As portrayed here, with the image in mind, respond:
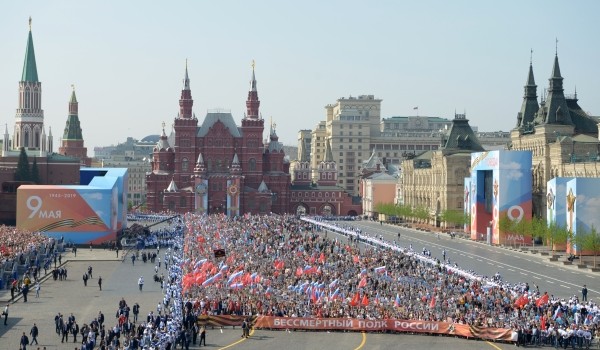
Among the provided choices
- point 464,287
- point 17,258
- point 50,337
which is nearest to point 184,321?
point 50,337

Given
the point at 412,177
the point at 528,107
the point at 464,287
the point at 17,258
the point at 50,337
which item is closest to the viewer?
the point at 50,337

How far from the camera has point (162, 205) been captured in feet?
459

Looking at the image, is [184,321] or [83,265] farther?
[83,265]

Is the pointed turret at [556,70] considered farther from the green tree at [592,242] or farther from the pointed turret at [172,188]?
the pointed turret at [172,188]

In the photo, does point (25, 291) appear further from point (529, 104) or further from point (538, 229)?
point (529, 104)

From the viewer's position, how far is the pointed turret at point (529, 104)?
364 ft

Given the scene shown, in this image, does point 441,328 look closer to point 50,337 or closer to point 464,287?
point 464,287

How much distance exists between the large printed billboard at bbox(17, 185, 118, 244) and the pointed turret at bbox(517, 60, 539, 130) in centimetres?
4722

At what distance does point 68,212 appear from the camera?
8344 centimetres

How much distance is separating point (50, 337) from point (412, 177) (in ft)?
324

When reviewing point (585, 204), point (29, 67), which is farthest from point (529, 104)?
point (29, 67)

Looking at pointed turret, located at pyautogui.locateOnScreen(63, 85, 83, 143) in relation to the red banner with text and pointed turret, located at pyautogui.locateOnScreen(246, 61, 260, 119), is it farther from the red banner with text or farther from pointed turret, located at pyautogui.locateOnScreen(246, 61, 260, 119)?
the red banner with text

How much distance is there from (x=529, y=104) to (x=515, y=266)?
1865 inches

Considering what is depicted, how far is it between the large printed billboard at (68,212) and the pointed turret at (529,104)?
4722 centimetres
